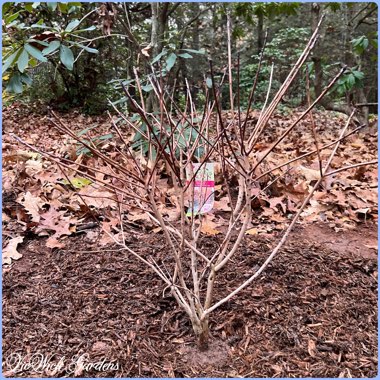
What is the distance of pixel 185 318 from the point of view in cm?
123

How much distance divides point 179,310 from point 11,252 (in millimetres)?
869

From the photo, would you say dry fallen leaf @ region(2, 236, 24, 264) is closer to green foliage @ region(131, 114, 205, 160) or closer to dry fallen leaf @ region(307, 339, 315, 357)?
green foliage @ region(131, 114, 205, 160)

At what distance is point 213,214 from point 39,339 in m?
1.13

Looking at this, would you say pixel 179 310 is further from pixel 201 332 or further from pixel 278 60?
pixel 278 60

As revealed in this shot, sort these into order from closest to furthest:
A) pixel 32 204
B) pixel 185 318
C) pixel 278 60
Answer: pixel 185 318, pixel 32 204, pixel 278 60

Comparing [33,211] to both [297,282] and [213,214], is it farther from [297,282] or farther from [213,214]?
[297,282]

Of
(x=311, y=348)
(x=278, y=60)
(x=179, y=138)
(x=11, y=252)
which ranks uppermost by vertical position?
(x=179, y=138)

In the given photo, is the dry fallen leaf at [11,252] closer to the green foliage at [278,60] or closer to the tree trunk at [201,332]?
the tree trunk at [201,332]

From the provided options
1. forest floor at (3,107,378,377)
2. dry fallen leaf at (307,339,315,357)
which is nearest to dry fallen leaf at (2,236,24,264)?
forest floor at (3,107,378,377)

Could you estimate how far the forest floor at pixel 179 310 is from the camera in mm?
1067

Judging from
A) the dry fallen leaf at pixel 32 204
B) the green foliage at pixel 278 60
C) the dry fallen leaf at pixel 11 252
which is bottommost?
the green foliage at pixel 278 60

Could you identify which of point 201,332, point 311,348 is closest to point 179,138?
point 201,332

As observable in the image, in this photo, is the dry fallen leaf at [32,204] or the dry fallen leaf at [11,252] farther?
the dry fallen leaf at [32,204]

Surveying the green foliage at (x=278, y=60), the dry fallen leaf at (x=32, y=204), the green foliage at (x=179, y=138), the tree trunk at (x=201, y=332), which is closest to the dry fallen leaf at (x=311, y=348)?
the tree trunk at (x=201, y=332)
